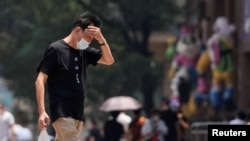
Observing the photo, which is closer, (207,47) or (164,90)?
(207,47)

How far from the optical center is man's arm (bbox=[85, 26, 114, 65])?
11.7 meters

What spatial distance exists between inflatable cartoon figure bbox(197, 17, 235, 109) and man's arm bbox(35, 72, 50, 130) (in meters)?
19.3

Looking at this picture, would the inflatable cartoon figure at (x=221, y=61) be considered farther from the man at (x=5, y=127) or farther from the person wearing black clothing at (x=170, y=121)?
the man at (x=5, y=127)

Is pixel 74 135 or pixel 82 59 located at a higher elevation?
pixel 82 59

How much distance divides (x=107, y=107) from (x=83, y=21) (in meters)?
12.6

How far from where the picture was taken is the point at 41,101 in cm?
1121

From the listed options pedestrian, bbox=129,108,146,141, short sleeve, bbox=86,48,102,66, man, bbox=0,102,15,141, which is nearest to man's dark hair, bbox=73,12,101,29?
short sleeve, bbox=86,48,102,66

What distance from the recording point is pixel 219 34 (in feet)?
101

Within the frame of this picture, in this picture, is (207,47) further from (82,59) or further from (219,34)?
(82,59)

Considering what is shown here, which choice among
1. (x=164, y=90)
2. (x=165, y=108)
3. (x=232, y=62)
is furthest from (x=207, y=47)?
(x=164, y=90)

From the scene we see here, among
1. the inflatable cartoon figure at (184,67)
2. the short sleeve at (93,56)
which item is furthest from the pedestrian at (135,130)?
the short sleeve at (93,56)

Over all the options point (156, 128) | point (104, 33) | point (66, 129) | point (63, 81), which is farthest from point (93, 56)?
point (104, 33)

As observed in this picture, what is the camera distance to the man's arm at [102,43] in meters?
11.7

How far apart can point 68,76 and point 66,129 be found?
57 cm
